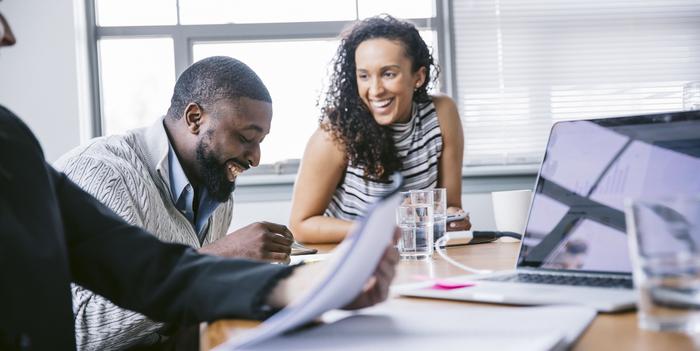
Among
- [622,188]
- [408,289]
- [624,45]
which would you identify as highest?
[624,45]

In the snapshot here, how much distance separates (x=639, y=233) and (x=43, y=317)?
0.59m

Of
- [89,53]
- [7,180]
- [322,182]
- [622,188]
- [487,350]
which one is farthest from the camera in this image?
[89,53]

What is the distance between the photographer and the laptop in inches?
32.9

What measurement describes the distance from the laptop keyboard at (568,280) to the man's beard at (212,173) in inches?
37.9

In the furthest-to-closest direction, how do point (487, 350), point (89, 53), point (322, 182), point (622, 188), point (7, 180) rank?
point (89, 53)
point (322, 182)
point (622, 188)
point (7, 180)
point (487, 350)

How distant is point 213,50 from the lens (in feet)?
11.7

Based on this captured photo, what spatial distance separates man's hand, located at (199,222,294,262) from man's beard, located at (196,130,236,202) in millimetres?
390

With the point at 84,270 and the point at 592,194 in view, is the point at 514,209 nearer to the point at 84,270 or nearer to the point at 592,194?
the point at 592,194

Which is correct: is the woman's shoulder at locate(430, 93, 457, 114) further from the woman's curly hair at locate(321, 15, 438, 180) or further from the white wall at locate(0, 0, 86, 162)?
the white wall at locate(0, 0, 86, 162)

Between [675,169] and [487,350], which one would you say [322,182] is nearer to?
[675,169]

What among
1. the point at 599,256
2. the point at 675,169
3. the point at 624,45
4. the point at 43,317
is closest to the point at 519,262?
the point at 599,256

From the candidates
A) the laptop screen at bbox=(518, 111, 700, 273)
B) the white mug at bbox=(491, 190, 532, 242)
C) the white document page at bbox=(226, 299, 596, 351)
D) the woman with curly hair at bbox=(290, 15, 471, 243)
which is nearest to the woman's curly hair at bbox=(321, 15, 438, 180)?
the woman with curly hair at bbox=(290, 15, 471, 243)

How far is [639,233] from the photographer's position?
553mm

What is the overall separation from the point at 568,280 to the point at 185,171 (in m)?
1.11
